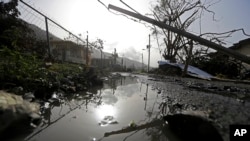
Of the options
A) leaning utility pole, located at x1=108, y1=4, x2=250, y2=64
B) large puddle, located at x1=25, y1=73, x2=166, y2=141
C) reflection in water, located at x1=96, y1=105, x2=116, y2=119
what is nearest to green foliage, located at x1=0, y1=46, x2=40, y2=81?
large puddle, located at x1=25, y1=73, x2=166, y2=141

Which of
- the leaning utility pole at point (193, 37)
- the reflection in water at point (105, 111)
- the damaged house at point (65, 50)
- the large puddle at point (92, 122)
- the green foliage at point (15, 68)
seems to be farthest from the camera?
the damaged house at point (65, 50)

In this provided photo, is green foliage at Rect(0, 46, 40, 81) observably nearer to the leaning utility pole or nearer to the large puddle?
the large puddle

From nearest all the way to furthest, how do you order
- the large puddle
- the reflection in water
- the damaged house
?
the large puddle, the reflection in water, the damaged house

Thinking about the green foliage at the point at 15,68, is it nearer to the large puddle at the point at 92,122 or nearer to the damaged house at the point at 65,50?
the large puddle at the point at 92,122

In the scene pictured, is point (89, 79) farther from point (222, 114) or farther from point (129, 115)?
point (222, 114)

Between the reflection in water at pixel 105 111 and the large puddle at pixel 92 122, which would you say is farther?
the reflection in water at pixel 105 111

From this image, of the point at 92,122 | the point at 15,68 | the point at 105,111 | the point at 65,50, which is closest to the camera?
the point at 92,122

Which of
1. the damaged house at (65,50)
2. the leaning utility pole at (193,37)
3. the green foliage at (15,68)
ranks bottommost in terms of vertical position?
the green foliage at (15,68)

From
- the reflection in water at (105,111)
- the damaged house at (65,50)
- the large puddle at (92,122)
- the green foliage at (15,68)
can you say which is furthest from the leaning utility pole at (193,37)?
the damaged house at (65,50)

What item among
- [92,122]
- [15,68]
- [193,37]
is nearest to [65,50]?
[15,68]

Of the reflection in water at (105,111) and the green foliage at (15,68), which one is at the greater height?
the green foliage at (15,68)

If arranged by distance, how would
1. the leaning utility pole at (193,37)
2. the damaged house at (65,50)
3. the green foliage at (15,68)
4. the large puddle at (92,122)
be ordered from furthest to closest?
the damaged house at (65,50)
the green foliage at (15,68)
the leaning utility pole at (193,37)
the large puddle at (92,122)

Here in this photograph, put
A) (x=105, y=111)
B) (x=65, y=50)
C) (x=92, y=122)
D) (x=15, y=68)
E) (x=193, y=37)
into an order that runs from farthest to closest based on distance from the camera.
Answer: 1. (x=65, y=50)
2. (x=15, y=68)
3. (x=105, y=111)
4. (x=92, y=122)
5. (x=193, y=37)

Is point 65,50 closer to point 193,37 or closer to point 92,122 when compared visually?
point 92,122
